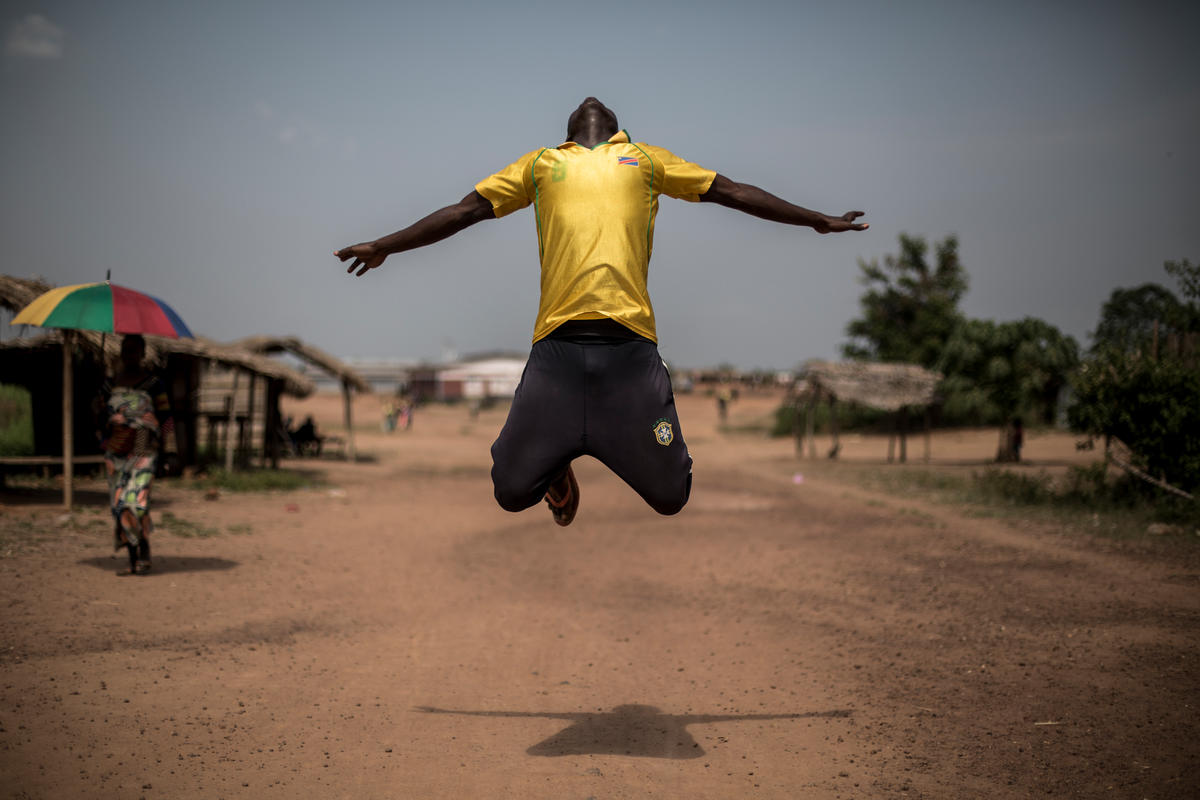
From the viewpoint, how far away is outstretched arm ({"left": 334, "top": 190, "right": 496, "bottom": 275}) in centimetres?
387

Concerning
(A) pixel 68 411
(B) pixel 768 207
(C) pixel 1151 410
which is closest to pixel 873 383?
(C) pixel 1151 410

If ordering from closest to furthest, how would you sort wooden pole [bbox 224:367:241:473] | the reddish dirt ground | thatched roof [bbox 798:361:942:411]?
the reddish dirt ground, wooden pole [bbox 224:367:241:473], thatched roof [bbox 798:361:942:411]

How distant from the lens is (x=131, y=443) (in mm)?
7762

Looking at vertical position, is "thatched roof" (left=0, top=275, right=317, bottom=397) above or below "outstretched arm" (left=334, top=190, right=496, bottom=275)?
below

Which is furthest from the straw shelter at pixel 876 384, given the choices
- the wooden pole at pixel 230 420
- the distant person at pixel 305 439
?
the wooden pole at pixel 230 420

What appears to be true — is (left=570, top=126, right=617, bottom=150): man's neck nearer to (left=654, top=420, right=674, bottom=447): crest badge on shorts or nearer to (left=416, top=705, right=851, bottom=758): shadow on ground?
(left=654, top=420, right=674, bottom=447): crest badge on shorts

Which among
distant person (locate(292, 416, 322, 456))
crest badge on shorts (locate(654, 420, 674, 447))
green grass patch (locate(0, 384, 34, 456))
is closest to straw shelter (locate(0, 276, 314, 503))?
green grass patch (locate(0, 384, 34, 456))

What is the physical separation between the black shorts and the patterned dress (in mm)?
5321

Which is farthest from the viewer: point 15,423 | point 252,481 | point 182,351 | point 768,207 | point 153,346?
point 15,423

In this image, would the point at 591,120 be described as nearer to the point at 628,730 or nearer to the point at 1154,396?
the point at 628,730

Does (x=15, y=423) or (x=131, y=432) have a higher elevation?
(x=131, y=432)

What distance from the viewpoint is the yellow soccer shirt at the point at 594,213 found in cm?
375

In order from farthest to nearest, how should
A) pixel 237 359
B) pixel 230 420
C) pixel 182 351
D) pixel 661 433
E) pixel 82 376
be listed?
pixel 230 420, pixel 237 359, pixel 182 351, pixel 82 376, pixel 661 433

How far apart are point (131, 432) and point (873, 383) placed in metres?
21.0
